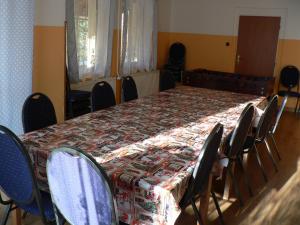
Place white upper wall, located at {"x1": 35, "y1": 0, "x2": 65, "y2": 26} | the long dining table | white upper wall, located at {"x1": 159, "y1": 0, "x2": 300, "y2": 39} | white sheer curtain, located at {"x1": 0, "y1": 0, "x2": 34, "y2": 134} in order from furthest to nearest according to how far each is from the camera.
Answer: white upper wall, located at {"x1": 159, "y1": 0, "x2": 300, "y2": 39} → white upper wall, located at {"x1": 35, "y1": 0, "x2": 65, "y2": 26} → white sheer curtain, located at {"x1": 0, "y1": 0, "x2": 34, "y2": 134} → the long dining table

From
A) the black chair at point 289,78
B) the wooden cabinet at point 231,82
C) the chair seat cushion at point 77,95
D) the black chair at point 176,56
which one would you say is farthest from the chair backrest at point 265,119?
the black chair at point 176,56

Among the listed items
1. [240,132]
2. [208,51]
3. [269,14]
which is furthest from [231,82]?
[240,132]

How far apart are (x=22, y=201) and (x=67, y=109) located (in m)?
2.69

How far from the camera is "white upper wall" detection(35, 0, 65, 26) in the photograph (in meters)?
3.96

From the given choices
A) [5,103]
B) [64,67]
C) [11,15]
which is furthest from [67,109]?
[11,15]

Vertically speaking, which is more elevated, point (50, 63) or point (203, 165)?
point (50, 63)

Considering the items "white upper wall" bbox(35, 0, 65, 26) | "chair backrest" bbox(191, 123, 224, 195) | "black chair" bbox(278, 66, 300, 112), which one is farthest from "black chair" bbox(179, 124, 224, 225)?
"black chair" bbox(278, 66, 300, 112)

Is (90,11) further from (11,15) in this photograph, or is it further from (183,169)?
(183,169)

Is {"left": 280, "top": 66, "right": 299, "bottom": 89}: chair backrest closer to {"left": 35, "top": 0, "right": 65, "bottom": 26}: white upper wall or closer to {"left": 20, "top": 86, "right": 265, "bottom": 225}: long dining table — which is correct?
{"left": 20, "top": 86, "right": 265, "bottom": 225}: long dining table

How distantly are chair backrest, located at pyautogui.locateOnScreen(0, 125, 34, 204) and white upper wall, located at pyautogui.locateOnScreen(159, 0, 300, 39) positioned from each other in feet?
20.6

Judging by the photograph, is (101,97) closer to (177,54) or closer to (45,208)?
(45,208)

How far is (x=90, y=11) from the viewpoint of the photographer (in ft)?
17.4

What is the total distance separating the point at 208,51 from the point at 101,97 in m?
4.91

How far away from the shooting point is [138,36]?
6605 millimetres
